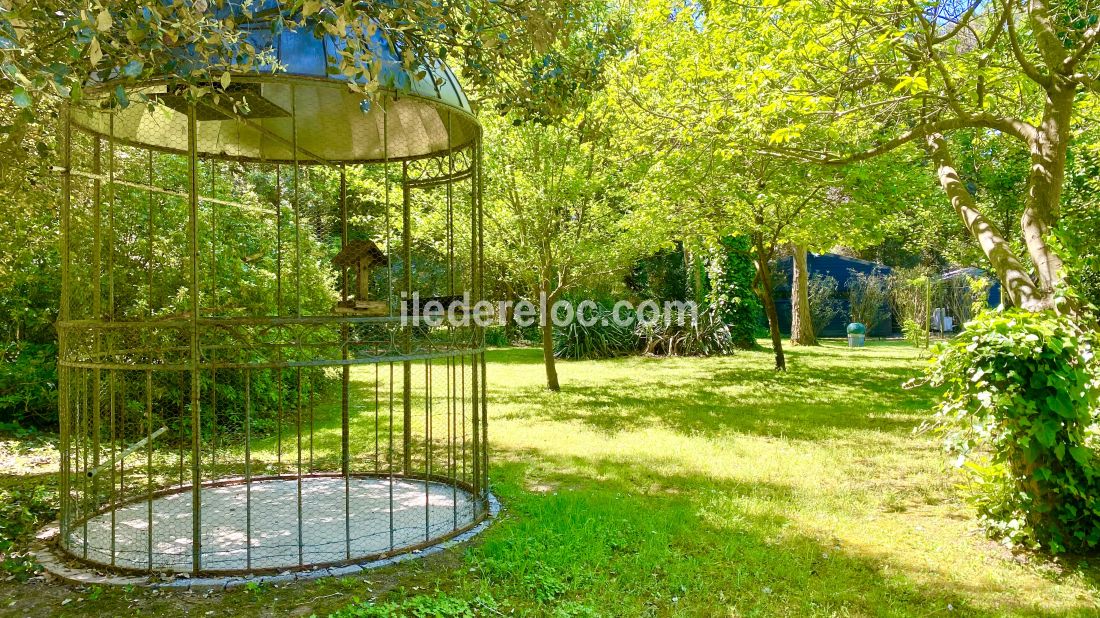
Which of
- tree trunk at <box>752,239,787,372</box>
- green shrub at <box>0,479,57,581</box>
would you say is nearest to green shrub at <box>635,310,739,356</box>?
tree trunk at <box>752,239,787,372</box>

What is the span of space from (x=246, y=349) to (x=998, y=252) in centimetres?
657

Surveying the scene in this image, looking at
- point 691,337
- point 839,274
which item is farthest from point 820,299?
point 691,337

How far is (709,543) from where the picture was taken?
481 centimetres

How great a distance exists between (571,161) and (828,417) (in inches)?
209

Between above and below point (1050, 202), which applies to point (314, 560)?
below

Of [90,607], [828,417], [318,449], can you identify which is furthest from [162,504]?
[828,417]

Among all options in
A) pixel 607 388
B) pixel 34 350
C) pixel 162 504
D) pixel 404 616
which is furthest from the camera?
pixel 607 388

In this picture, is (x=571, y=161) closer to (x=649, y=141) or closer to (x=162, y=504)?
(x=649, y=141)

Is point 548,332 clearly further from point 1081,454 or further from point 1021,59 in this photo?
point 1081,454

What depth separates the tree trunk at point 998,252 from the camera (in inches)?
202

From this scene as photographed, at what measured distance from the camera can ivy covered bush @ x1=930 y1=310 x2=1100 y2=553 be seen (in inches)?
164

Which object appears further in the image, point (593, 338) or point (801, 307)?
point (801, 307)

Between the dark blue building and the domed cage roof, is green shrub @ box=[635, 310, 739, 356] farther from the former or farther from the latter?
the domed cage roof

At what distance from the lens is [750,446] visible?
316 inches
